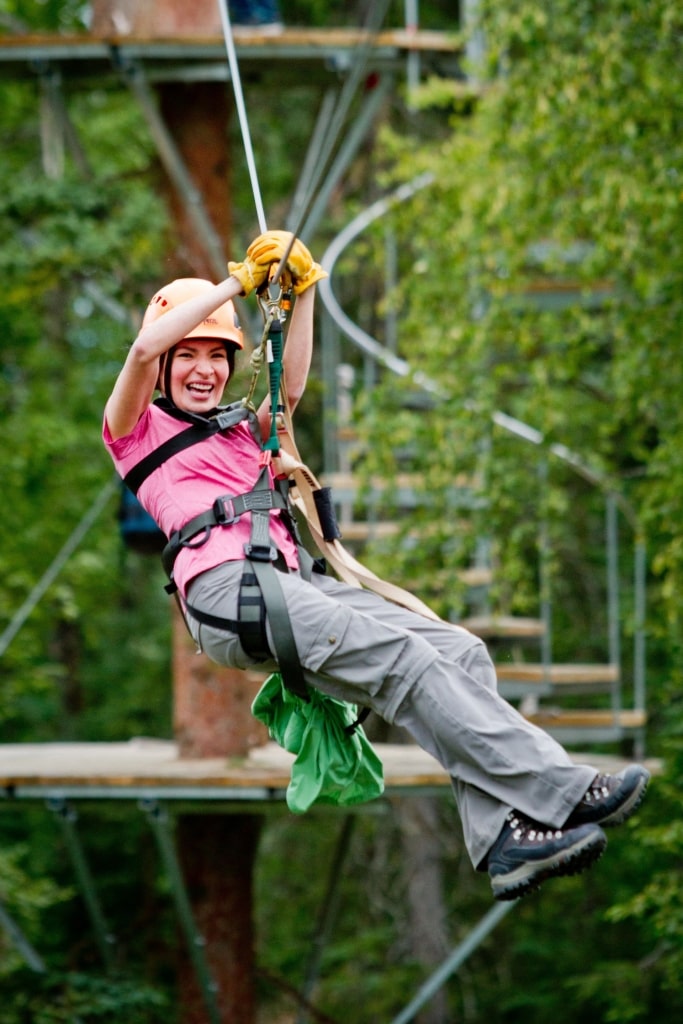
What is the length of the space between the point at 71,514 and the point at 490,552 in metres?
5.33

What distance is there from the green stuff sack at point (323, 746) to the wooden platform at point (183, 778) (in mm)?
3259

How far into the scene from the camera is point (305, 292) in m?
4.05

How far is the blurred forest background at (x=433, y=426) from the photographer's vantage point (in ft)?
24.9

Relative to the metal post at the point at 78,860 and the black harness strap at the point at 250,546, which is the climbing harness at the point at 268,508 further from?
the metal post at the point at 78,860

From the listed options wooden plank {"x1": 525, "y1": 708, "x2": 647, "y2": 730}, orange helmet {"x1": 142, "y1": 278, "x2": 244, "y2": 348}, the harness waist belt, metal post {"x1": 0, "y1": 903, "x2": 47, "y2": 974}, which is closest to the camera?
the harness waist belt

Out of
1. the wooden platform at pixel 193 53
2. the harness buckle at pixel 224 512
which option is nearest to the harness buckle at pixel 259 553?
the harness buckle at pixel 224 512

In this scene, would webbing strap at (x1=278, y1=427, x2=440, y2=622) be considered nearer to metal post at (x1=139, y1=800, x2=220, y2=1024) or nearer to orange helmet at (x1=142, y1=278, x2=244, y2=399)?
orange helmet at (x1=142, y1=278, x2=244, y2=399)

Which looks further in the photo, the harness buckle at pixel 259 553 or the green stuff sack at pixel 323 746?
the green stuff sack at pixel 323 746

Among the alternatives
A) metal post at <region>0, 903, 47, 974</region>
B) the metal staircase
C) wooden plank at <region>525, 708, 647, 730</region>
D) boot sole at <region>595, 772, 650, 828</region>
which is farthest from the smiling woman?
metal post at <region>0, 903, 47, 974</region>

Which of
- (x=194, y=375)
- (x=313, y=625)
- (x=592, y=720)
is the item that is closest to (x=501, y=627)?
(x=592, y=720)

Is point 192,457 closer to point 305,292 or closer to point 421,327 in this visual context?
point 305,292

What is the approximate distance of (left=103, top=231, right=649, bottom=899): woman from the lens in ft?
11.0

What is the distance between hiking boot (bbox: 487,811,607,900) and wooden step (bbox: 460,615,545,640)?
4756mm

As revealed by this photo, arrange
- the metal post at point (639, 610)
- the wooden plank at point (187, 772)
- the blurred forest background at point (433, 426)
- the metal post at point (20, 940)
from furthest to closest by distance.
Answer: the metal post at point (20, 940) < the metal post at point (639, 610) < the blurred forest background at point (433, 426) < the wooden plank at point (187, 772)
